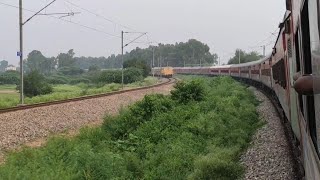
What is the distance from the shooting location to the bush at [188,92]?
2722 cm

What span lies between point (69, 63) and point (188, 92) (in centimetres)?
15159

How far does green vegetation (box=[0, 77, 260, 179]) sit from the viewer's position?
1094cm

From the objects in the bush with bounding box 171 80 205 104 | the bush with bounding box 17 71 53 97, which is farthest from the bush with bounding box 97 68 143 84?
the bush with bounding box 171 80 205 104

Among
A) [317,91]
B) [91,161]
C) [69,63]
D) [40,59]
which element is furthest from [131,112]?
[40,59]

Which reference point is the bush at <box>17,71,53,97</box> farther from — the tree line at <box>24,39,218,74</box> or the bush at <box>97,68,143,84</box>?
the tree line at <box>24,39,218,74</box>

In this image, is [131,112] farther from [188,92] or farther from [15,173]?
[15,173]

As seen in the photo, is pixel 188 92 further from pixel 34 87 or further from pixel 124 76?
pixel 124 76

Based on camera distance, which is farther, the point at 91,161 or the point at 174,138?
the point at 174,138

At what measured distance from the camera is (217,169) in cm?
1028

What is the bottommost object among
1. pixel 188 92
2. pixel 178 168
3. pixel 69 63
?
pixel 178 168

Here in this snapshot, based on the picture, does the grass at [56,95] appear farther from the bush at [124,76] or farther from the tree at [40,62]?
the tree at [40,62]

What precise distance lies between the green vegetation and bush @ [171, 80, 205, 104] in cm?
574

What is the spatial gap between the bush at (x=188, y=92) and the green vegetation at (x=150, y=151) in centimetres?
574

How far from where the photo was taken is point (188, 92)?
91.2 ft
